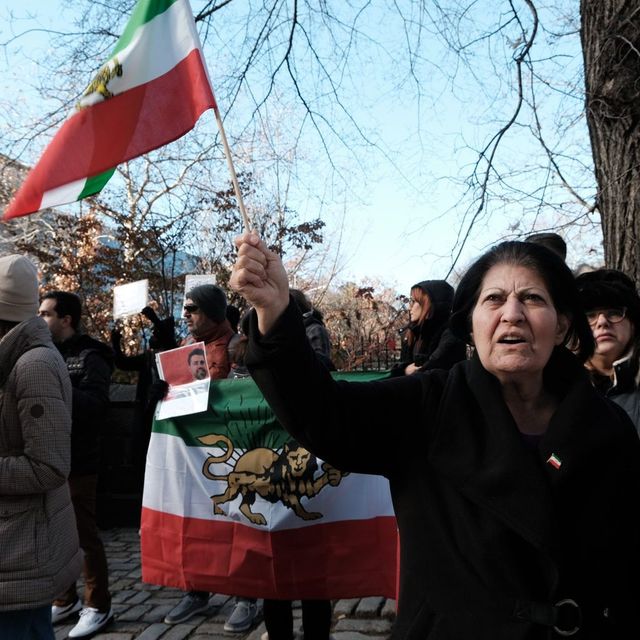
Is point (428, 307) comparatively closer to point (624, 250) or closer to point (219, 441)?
point (624, 250)

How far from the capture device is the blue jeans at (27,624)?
8.13 feet

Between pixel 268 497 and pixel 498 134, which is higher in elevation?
pixel 498 134

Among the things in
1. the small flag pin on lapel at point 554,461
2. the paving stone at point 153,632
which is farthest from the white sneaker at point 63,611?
the small flag pin on lapel at point 554,461

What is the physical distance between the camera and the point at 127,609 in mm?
4828

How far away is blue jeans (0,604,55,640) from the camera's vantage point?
248cm

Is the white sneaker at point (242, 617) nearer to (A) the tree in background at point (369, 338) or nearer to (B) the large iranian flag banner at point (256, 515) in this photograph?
(B) the large iranian flag banner at point (256, 515)

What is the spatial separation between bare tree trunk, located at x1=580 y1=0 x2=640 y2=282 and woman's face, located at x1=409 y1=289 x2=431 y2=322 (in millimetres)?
1271

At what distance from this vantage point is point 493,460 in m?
1.65

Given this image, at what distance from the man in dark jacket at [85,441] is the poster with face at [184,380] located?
0.50 meters

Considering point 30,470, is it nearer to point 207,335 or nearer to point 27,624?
point 27,624

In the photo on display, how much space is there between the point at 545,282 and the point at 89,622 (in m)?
3.93

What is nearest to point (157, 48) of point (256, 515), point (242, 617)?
point (256, 515)

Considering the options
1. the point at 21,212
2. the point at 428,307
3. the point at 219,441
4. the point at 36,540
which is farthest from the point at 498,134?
the point at 36,540

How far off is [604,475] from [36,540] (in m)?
2.10
